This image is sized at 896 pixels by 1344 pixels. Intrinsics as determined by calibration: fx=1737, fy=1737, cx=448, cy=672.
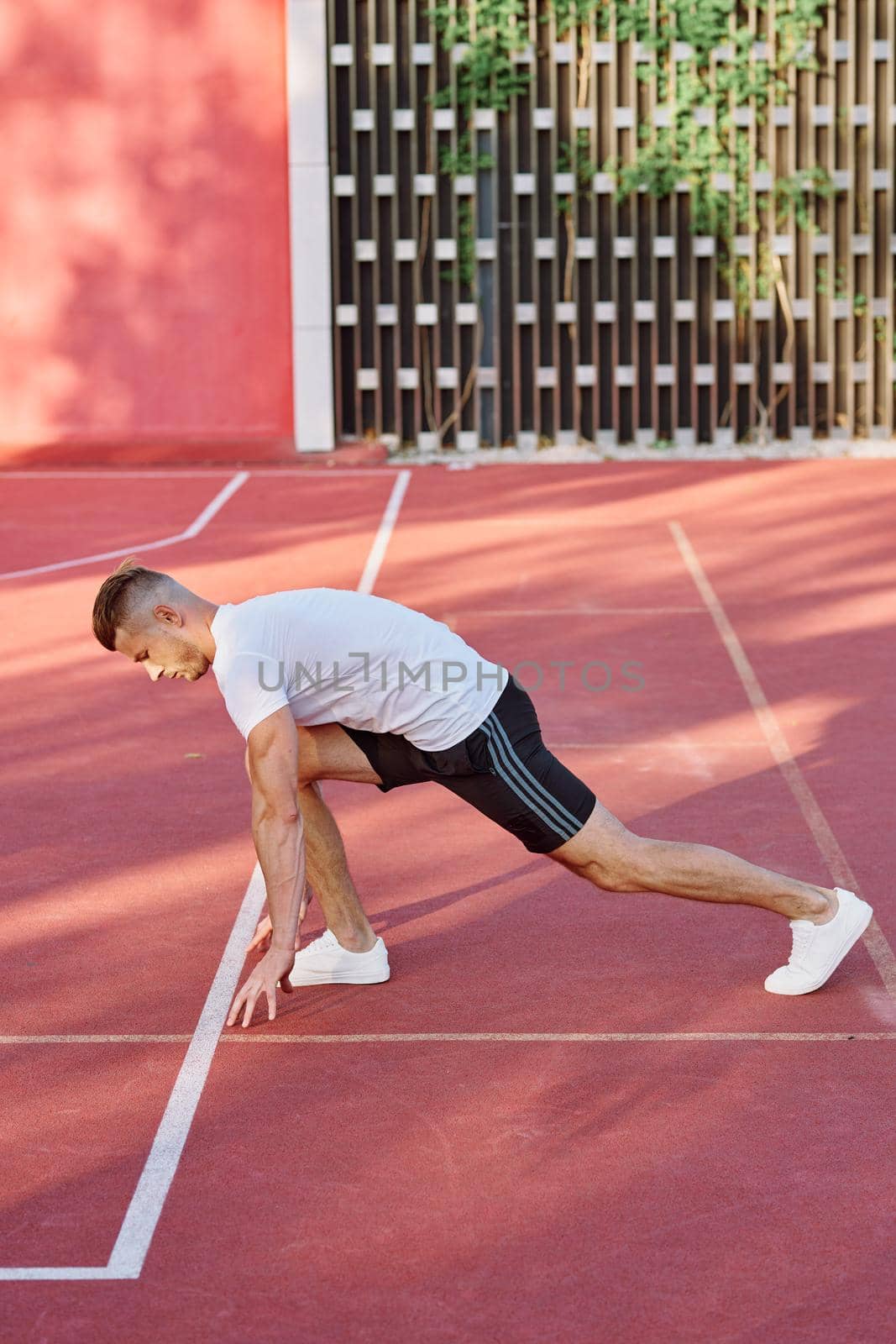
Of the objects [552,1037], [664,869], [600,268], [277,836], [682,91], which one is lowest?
[552,1037]

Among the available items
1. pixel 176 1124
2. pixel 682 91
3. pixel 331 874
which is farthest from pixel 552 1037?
pixel 682 91

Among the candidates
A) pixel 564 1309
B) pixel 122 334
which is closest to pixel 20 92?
pixel 122 334

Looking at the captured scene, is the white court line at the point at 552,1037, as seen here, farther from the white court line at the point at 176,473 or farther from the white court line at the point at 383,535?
the white court line at the point at 176,473

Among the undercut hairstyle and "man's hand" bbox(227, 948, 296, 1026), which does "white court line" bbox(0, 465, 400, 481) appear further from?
"man's hand" bbox(227, 948, 296, 1026)

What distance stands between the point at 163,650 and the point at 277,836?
0.53 metres

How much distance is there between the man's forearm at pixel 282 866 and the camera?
4242 mm

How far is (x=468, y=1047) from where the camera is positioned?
4453mm

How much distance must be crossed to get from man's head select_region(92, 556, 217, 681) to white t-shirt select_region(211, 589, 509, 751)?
0.05 metres

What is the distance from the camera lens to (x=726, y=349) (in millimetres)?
16234

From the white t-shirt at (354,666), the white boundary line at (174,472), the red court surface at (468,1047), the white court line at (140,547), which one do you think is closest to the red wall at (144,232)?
the white boundary line at (174,472)

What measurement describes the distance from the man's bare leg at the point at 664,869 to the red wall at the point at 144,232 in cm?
1213

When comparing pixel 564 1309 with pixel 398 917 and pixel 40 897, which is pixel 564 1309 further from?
pixel 40 897

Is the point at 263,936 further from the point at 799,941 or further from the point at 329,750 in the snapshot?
the point at 799,941

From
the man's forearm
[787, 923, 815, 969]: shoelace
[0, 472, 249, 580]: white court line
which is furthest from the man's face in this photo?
[0, 472, 249, 580]: white court line
